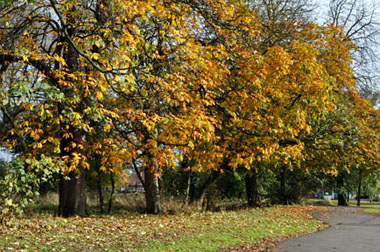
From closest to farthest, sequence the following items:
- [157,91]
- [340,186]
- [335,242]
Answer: [335,242], [157,91], [340,186]

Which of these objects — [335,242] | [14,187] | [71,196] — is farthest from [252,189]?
[14,187]

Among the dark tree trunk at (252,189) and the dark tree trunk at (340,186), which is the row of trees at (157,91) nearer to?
the dark tree trunk at (252,189)

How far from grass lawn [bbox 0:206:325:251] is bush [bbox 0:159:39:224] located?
1.42 feet

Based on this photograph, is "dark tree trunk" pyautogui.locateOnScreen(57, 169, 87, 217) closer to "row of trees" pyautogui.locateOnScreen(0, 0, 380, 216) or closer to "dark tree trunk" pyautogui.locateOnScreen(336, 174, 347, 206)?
"row of trees" pyautogui.locateOnScreen(0, 0, 380, 216)

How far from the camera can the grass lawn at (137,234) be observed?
8.69m

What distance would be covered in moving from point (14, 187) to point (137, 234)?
11.1 ft

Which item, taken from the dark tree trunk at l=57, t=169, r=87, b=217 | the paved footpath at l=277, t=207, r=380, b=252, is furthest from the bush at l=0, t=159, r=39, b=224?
the paved footpath at l=277, t=207, r=380, b=252

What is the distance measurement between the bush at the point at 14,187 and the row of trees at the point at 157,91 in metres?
0.45

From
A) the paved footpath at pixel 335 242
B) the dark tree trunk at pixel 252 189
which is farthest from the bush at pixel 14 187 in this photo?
the dark tree trunk at pixel 252 189

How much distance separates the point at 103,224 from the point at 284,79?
7925mm

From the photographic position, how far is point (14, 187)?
10.6 m

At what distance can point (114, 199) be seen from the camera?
76.7ft

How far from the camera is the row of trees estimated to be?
35.8 feet

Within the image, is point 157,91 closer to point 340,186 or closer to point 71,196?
point 71,196
